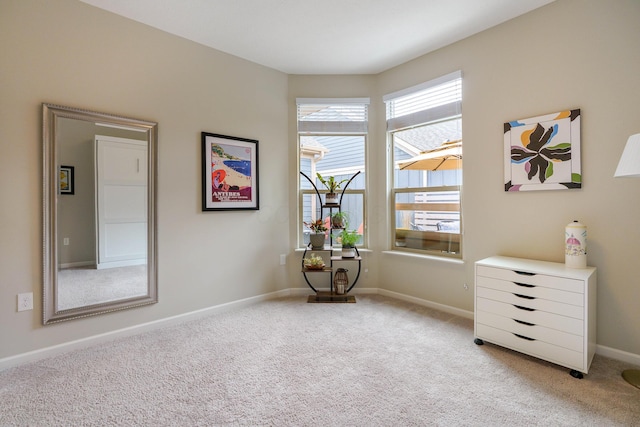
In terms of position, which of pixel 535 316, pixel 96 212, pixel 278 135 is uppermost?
pixel 278 135

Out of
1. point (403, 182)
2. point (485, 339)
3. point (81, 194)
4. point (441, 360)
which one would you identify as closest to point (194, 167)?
point (81, 194)

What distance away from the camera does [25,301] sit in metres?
2.27

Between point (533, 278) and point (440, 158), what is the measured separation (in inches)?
61.2

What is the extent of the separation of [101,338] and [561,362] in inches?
136

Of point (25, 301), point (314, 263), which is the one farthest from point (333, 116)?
point (25, 301)

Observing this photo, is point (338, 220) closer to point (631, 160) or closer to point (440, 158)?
point (440, 158)

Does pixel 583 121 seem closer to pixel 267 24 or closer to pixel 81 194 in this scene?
pixel 267 24

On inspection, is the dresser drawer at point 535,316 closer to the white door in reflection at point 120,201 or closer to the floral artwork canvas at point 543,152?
the floral artwork canvas at point 543,152

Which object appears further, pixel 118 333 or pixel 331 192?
pixel 331 192

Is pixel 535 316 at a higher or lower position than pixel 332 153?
lower

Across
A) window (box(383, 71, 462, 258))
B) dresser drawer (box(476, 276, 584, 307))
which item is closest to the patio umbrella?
window (box(383, 71, 462, 258))

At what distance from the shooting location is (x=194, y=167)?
313 cm

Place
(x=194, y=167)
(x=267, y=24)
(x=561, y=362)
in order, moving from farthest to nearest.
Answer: (x=194, y=167)
(x=267, y=24)
(x=561, y=362)

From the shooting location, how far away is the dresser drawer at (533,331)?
2047 mm
